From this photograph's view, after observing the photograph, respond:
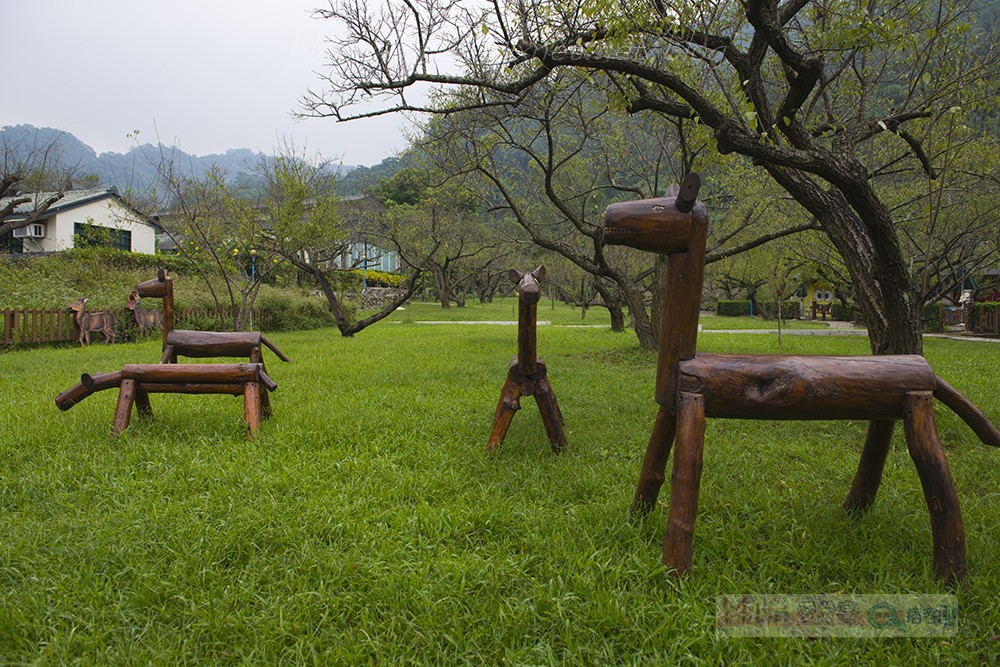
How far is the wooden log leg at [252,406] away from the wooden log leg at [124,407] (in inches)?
31.8

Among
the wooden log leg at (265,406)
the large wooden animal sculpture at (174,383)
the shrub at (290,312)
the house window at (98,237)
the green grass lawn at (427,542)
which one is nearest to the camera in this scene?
the green grass lawn at (427,542)

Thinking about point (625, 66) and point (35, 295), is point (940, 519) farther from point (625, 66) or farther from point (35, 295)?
point (35, 295)

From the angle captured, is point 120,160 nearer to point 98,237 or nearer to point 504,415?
point 98,237

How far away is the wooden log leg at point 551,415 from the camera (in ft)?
12.8

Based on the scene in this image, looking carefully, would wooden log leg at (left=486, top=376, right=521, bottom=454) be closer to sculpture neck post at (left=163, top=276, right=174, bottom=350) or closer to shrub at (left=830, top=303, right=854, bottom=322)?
sculpture neck post at (left=163, top=276, right=174, bottom=350)

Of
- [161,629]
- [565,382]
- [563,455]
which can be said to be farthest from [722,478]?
[565,382]

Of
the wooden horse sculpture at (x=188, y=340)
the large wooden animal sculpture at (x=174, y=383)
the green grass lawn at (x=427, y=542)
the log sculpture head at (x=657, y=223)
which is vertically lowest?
the green grass lawn at (x=427, y=542)

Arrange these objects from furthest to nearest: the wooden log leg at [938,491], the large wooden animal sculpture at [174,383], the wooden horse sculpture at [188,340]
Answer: the wooden horse sculpture at [188,340] < the large wooden animal sculpture at [174,383] < the wooden log leg at [938,491]

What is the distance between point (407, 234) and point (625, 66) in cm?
2011


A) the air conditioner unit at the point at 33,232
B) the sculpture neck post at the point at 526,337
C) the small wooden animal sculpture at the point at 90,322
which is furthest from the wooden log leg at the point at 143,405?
the air conditioner unit at the point at 33,232

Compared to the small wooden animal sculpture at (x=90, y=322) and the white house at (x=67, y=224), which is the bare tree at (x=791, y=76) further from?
the white house at (x=67, y=224)

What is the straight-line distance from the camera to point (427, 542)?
254 centimetres

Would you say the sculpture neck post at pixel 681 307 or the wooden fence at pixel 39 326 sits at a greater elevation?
the sculpture neck post at pixel 681 307

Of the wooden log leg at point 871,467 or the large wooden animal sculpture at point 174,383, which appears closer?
the wooden log leg at point 871,467
